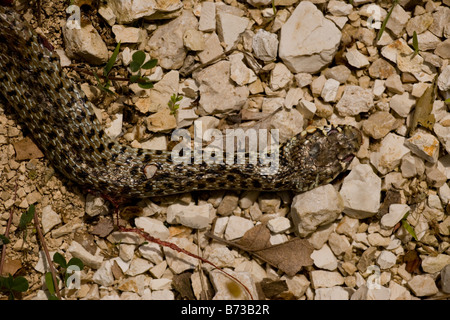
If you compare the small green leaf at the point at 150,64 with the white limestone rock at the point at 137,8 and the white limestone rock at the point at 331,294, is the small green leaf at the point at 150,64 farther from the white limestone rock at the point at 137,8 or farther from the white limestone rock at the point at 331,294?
the white limestone rock at the point at 331,294

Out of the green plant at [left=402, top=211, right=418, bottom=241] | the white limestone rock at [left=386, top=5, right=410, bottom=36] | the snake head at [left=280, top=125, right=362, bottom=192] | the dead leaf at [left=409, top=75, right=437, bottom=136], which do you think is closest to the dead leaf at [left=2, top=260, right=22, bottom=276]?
the snake head at [left=280, top=125, right=362, bottom=192]

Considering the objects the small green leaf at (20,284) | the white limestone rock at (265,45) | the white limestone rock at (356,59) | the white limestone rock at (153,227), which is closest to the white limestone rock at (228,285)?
the white limestone rock at (153,227)

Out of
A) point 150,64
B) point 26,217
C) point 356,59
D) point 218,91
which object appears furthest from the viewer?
point 356,59

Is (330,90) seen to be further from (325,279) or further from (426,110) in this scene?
(325,279)

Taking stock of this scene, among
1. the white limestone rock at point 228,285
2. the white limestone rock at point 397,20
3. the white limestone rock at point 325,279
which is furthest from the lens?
the white limestone rock at point 397,20

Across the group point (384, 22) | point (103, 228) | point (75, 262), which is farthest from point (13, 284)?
point (384, 22)

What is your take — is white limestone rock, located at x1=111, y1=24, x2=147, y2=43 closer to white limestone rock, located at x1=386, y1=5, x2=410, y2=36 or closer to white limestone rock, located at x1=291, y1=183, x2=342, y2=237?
white limestone rock, located at x1=291, y1=183, x2=342, y2=237
